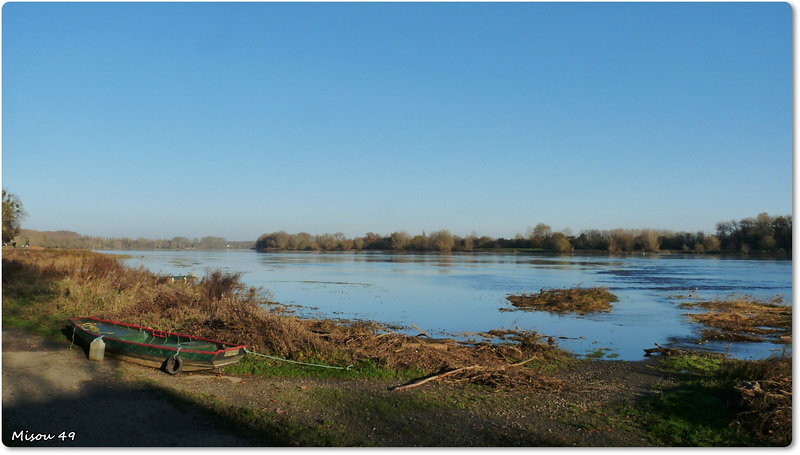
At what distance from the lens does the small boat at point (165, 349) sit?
9.21 m

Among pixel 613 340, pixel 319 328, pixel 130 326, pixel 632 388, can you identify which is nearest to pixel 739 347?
pixel 613 340

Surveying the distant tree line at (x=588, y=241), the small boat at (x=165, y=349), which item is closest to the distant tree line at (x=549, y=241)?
the distant tree line at (x=588, y=241)

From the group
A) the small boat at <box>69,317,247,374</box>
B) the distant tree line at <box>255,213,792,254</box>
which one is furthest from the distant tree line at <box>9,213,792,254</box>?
the small boat at <box>69,317,247,374</box>

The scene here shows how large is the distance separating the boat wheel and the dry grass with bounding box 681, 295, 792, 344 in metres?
13.7

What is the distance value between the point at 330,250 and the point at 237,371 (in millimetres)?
105903

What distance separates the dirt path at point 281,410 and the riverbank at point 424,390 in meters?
0.03

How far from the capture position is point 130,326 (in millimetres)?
11500

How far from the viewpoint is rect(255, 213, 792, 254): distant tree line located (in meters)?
62.1

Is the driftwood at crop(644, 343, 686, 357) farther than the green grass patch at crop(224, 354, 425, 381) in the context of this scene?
Yes

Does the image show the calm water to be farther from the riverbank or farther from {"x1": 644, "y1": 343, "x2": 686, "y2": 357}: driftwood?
the riverbank

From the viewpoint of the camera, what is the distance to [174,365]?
9141 millimetres

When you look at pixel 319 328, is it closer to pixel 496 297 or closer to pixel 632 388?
pixel 632 388

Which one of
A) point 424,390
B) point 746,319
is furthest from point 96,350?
point 746,319

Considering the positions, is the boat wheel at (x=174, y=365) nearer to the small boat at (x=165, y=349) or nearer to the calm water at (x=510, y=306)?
the small boat at (x=165, y=349)
